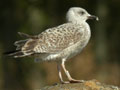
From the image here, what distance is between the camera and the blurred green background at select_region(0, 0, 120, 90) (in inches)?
1067

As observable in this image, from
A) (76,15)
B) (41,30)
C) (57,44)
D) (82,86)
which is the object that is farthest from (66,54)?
(41,30)

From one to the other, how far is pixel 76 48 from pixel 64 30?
1.50 ft

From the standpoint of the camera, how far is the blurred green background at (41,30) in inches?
1067

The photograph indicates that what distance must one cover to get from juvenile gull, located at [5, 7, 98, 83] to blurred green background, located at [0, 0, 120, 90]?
11.8 meters

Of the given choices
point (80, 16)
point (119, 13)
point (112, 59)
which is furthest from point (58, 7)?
point (80, 16)

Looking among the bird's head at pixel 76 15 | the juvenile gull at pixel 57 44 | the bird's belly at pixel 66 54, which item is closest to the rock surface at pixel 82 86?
the juvenile gull at pixel 57 44

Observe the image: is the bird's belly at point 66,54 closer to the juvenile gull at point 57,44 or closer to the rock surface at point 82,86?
the juvenile gull at point 57,44

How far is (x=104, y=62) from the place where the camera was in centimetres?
3017

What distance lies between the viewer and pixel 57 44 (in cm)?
1365

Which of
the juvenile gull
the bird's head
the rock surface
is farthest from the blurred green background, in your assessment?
the rock surface

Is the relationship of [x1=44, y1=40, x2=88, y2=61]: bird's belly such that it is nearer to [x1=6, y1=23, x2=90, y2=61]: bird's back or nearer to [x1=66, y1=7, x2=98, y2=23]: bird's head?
[x1=6, y1=23, x2=90, y2=61]: bird's back

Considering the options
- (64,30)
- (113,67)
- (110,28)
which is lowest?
(113,67)

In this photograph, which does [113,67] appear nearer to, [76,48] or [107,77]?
[107,77]

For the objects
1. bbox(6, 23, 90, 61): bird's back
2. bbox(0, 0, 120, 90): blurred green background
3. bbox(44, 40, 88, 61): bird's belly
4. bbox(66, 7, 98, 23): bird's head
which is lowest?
bbox(0, 0, 120, 90): blurred green background
